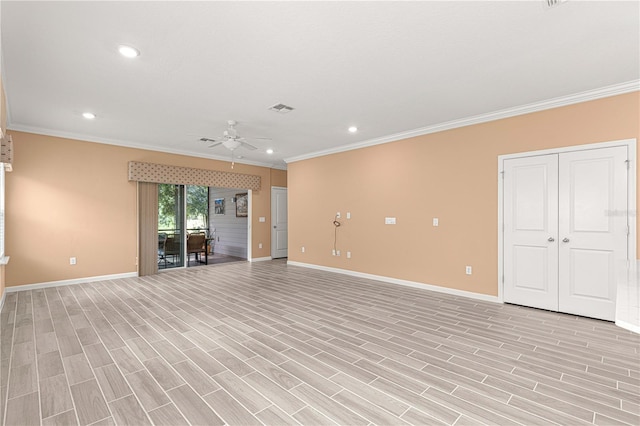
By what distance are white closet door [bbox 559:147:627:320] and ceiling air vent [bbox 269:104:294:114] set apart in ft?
12.0

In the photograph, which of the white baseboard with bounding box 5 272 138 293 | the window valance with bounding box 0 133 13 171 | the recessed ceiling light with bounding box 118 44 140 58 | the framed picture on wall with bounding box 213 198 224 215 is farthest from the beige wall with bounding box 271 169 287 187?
the recessed ceiling light with bounding box 118 44 140 58

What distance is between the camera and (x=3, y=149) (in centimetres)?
344

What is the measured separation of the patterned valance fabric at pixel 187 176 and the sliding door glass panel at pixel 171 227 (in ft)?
1.21

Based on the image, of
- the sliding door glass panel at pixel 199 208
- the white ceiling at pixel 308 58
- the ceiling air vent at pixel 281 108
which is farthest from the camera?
the sliding door glass panel at pixel 199 208

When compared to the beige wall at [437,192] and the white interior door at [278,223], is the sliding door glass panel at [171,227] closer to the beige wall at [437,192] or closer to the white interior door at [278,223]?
the white interior door at [278,223]

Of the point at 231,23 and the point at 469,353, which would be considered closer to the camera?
the point at 231,23

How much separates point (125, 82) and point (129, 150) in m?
3.36

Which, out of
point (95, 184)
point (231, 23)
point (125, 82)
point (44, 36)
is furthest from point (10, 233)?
point (231, 23)

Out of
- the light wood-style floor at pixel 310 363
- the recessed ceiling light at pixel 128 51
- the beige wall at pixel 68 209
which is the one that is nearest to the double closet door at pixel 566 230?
the light wood-style floor at pixel 310 363

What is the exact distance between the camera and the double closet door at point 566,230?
11.8 ft

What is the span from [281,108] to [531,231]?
3.86 m

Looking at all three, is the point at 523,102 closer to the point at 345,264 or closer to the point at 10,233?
the point at 345,264

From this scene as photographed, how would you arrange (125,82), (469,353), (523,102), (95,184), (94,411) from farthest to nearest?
(95,184), (523,102), (125,82), (469,353), (94,411)

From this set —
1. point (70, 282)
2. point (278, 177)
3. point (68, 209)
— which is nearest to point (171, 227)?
point (68, 209)
